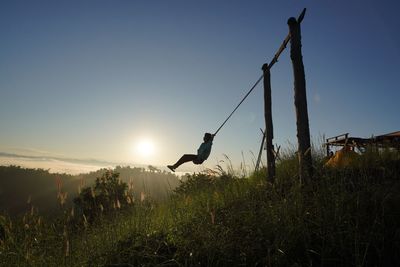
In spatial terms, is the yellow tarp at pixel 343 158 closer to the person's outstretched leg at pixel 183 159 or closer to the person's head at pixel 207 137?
the person's head at pixel 207 137

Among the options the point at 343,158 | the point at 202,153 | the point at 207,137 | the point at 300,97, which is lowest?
the point at 343,158

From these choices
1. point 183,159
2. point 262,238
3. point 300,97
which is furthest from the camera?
point 183,159

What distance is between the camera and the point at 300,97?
5703 millimetres

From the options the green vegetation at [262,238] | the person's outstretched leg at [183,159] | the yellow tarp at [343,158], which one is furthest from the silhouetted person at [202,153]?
the green vegetation at [262,238]

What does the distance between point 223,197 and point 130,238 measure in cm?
179

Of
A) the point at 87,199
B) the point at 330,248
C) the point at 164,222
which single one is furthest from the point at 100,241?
the point at 87,199

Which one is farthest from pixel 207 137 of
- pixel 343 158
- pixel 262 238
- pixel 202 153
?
pixel 262 238

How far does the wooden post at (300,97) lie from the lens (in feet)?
17.8

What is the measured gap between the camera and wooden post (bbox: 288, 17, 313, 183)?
214 inches

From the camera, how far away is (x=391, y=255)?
11.3ft

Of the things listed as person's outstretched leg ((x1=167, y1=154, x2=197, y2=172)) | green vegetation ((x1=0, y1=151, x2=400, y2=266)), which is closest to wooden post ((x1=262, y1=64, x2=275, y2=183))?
person's outstretched leg ((x1=167, y1=154, x2=197, y2=172))

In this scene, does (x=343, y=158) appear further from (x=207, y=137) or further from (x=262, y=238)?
(x=262, y=238)

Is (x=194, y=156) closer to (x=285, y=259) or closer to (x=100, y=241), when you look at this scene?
(x=100, y=241)

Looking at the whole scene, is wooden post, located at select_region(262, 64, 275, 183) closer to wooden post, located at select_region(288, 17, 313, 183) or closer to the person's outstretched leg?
wooden post, located at select_region(288, 17, 313, 183)
